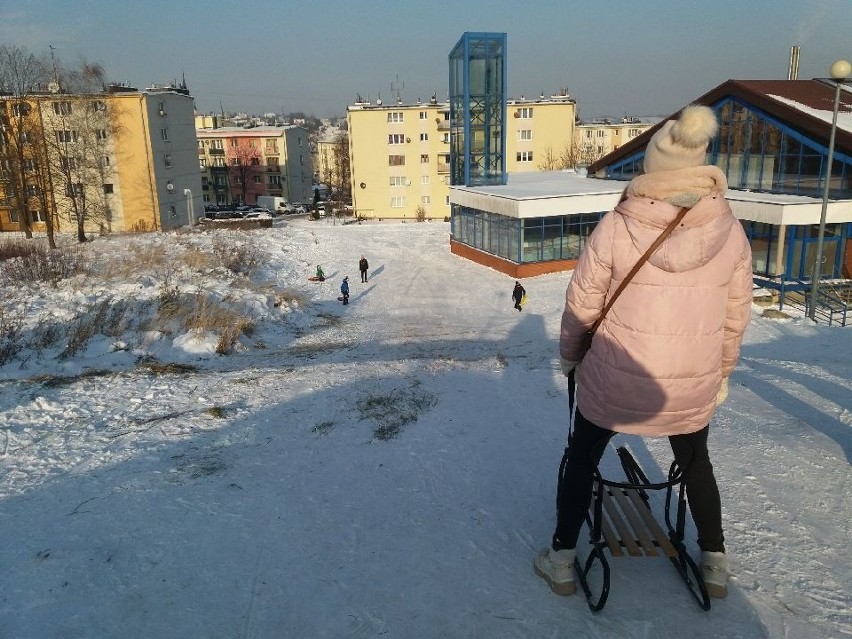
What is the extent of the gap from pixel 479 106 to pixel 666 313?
27242mm

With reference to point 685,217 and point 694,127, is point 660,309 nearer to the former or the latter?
point 685,217

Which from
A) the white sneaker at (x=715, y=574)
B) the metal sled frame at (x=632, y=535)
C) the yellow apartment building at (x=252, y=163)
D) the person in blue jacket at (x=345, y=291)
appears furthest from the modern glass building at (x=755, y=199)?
the yellow apartment building at (x=252, y=163)

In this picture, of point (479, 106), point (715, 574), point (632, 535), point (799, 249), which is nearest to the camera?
point (715, 574)

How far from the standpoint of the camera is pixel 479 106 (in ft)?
91.4

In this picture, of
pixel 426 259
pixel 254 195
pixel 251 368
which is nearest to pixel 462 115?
pixel 426 259

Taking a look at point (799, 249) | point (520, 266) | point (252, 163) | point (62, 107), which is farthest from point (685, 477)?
point (252, 163)

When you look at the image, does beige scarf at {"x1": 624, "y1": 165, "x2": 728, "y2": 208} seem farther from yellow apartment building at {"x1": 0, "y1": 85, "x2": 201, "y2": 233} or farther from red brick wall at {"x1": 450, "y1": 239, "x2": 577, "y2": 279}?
yellow apartment building at {"x1": 0, "y1": 85, "x2": 201, "y2": 233}

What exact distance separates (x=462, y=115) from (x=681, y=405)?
90.8 ft

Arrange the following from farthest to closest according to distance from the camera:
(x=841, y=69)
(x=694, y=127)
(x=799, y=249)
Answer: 1. (x=799, y=249)
2. (x=841, y=69)
3. (x=694, y=127)

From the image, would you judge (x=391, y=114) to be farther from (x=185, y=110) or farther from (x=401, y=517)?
(x=401, y=517)

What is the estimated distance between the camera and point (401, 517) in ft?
13.4

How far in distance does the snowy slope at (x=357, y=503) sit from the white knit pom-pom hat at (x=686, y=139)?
7.37ft

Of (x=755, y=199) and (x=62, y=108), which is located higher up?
(x=62, y=108)

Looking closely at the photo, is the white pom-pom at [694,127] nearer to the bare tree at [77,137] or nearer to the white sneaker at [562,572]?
the white sneaker at [562,572]
